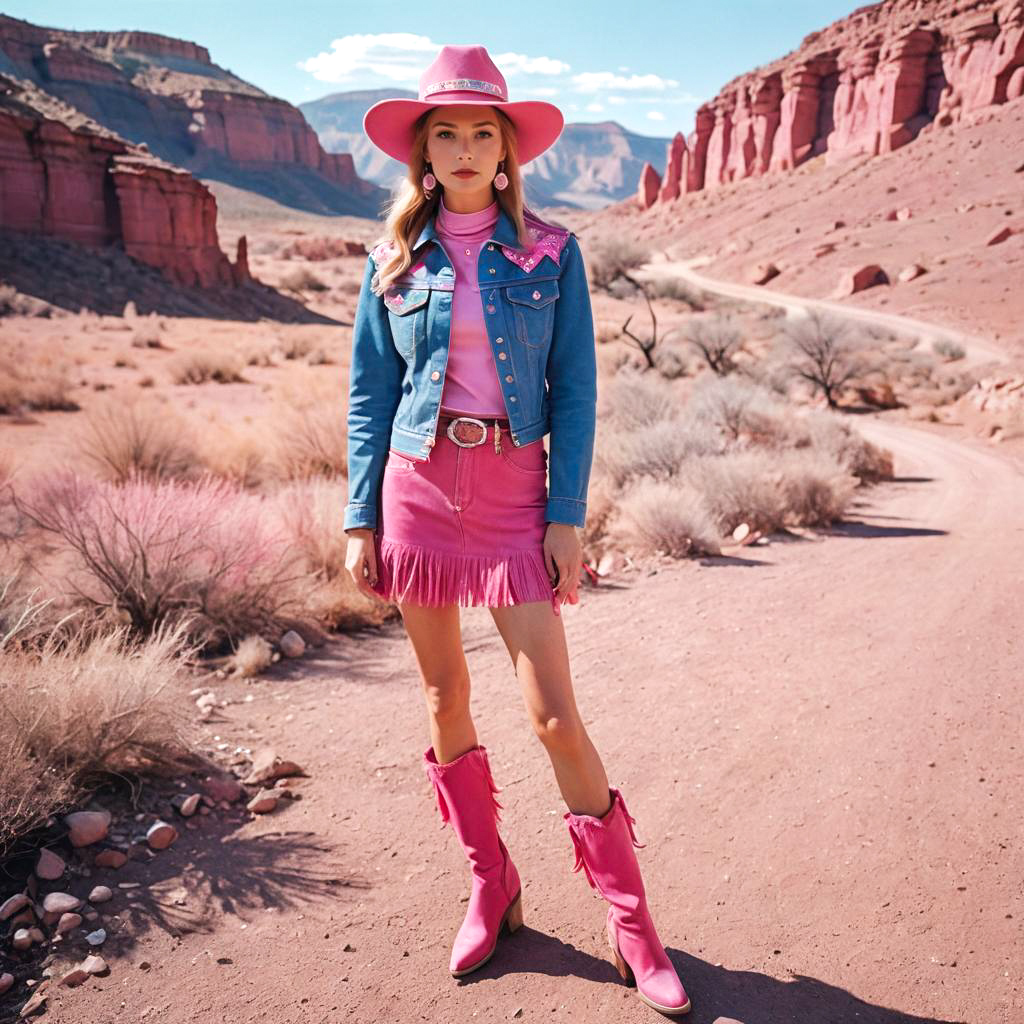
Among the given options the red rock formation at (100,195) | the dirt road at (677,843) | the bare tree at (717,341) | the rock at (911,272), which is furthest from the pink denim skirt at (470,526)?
the rock at (911,272)

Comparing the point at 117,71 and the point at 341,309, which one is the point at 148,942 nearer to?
the point at 341,309

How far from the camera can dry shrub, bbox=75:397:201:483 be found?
7.68 m

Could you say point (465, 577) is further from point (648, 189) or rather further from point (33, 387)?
point (648, 189)

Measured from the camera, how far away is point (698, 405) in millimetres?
10992

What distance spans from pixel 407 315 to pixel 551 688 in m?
1.02

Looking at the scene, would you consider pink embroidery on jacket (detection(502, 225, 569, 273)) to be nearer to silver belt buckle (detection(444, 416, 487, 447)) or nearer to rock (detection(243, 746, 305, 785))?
silver belt buckle (detection(444, 416, 487, 447))

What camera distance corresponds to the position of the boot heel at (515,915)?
242cm

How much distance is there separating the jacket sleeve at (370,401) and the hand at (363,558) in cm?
3

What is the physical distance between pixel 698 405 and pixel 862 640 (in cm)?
690

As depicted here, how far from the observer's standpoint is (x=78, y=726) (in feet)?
9.99

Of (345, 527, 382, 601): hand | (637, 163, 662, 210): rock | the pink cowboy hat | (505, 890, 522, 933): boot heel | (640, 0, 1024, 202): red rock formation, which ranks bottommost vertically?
(505, 890, 522, 933): boot heel

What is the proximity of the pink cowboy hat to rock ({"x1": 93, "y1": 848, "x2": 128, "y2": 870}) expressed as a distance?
2427mm

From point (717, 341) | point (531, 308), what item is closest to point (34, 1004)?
point (531, 308)

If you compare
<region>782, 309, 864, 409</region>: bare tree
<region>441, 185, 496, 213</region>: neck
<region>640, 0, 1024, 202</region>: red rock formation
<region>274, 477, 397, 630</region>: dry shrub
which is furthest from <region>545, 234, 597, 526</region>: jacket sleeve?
<region>640, 0, 1024, 202</region>: red rock formation
